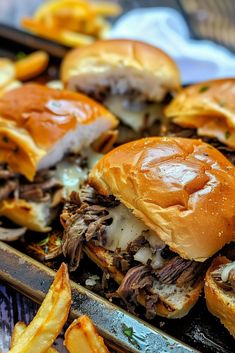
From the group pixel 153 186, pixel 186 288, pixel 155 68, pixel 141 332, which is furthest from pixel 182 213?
pixel 155 68

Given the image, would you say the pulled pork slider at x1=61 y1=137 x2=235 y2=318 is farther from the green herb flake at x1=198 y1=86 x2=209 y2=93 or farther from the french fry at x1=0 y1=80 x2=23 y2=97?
the french fry at x1=0 y1=80 x2=23 y2=97

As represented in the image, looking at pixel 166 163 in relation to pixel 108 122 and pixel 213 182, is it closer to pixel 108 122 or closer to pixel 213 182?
pixel 213 182

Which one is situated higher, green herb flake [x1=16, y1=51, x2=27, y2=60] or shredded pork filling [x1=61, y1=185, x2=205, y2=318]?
shredded pork filling [x1=61, y1=185, x2=205, y2=318]

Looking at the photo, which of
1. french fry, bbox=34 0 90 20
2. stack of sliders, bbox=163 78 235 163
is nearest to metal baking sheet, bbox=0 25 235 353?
stack of sliders, bbox=163 78 235 163

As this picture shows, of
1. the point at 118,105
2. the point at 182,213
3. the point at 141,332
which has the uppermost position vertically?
the point at 182,213

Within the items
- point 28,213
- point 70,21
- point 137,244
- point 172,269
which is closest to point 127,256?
point 137,244

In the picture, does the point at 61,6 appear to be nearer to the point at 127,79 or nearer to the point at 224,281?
the point at 127,79

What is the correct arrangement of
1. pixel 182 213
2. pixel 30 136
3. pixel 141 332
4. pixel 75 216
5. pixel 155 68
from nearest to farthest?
pixel 141 332, pixel 182 213, pixel 75 216, pixel 30 136, pixel 155 68
